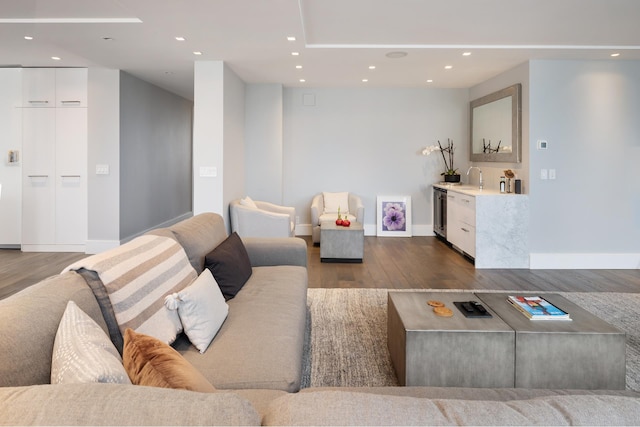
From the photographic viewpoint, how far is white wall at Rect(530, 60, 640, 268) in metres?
5.15

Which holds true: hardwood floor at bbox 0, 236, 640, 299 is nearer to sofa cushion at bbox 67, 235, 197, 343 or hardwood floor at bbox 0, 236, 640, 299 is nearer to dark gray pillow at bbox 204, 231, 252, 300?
dark gray pillow at bbox 204, 231, 252, 300

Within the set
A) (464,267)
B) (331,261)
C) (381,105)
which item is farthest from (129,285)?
(381,105)

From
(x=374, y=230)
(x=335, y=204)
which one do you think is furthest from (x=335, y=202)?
(x=374, y=230)

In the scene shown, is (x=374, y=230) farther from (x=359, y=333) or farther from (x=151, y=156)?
(x=359, y=333)

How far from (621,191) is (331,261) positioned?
3.66 meters

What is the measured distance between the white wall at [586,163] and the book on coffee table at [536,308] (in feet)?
9.61

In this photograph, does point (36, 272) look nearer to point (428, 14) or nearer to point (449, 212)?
point (428, 14)

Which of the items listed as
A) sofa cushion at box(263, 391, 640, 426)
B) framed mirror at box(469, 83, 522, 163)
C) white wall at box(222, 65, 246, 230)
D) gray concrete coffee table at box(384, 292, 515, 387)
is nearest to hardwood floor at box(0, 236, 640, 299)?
white wall at box(222, 65, 246, 230)

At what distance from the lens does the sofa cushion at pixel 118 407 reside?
0.70m

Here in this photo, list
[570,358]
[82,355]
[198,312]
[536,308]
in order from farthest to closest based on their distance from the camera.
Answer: [536,308]
[570,358]
[198,312]
[82,355]

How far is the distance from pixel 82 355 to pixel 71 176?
576 cm

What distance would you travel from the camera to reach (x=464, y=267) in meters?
5.23

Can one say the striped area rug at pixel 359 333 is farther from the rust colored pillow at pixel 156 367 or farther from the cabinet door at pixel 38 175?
the cabinet door at pixel 38 175

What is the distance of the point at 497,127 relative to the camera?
6.05 metres
